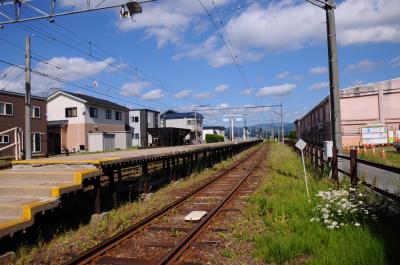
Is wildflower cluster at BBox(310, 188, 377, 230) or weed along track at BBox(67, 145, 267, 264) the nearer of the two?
weed along track at BBox(67, 145, 267, 264)

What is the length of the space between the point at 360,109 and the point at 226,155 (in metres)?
15.2

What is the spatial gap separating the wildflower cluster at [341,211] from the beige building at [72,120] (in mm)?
41526

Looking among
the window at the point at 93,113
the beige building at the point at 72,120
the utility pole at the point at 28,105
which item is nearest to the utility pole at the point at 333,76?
the utility pole at the point at 28,105

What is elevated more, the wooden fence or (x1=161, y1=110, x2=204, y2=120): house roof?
(x1=161, y1=110, x2=204, y2=120): house roof

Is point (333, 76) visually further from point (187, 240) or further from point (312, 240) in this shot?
point (187, 240)

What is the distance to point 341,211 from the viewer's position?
695 centimetres

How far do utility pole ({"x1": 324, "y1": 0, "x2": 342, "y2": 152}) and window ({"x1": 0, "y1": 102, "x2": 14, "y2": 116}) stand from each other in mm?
→ 30576

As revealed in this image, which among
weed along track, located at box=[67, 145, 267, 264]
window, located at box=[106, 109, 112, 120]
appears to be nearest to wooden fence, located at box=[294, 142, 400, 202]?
weed along track, located at box=[67, 145, 267, 264]

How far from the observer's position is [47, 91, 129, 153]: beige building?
47188 millimetres

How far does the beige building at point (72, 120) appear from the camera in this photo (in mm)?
47188

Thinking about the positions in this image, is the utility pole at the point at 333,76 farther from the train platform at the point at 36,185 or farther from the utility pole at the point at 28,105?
the utility pole at the point at 28,105

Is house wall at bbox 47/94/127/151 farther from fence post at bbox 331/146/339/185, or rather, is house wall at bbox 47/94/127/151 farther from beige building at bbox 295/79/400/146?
fence post at bbox 331/146/339/185

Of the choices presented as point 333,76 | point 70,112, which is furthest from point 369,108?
point 70,112

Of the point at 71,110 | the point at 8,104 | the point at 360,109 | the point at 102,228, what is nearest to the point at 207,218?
the point at 102,228
